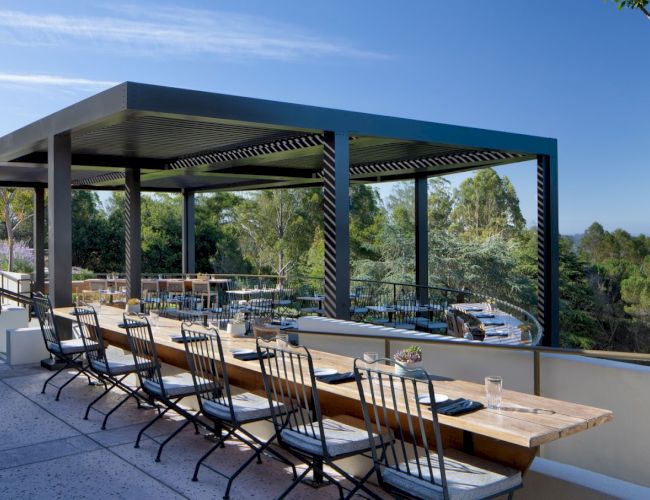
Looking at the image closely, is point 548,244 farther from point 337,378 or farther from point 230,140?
point 337,378

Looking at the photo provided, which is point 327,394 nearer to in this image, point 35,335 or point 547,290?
point 35,335

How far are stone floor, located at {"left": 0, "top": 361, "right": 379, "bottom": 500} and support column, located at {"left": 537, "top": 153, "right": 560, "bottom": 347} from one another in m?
7.32

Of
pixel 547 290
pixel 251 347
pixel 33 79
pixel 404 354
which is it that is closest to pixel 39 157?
pixel 251 347

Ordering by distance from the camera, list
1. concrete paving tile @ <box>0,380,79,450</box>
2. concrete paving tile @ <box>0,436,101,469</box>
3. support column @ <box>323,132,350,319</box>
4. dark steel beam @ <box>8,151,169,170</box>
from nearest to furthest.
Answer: concrete paving tile @ <box>0,436,101,469</box>, concrete paving tile @ <box>0,380,79,450</box>, support column @ <box>323,132,350,319</box>, dark steel beam @ <box>8,151,169,170</box>

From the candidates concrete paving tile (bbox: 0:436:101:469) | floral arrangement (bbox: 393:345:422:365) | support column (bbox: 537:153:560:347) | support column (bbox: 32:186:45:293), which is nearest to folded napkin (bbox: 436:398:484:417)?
floral arrangement (bbox: 393:345:422:365)

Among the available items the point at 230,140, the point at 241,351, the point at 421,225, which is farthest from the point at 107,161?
the point at 241,351

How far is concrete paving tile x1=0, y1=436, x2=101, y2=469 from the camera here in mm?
4273

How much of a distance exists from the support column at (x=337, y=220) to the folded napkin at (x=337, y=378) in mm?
4812

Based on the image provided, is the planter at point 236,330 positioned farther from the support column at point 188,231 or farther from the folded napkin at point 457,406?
the support column at point 188,231

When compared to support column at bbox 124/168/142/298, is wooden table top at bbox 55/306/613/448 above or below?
below

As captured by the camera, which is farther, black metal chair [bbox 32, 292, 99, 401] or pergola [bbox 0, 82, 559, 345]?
pergola [bbox 0, 82, 559, 345]

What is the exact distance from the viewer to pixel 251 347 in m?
4.70

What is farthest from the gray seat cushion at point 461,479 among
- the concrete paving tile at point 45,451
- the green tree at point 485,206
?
the green tree at point 485,206

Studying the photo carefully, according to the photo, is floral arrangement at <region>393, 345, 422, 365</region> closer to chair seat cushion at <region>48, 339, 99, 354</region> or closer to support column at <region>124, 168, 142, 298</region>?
chair seat cushion at <region>48, 339, 99, 354</region>
